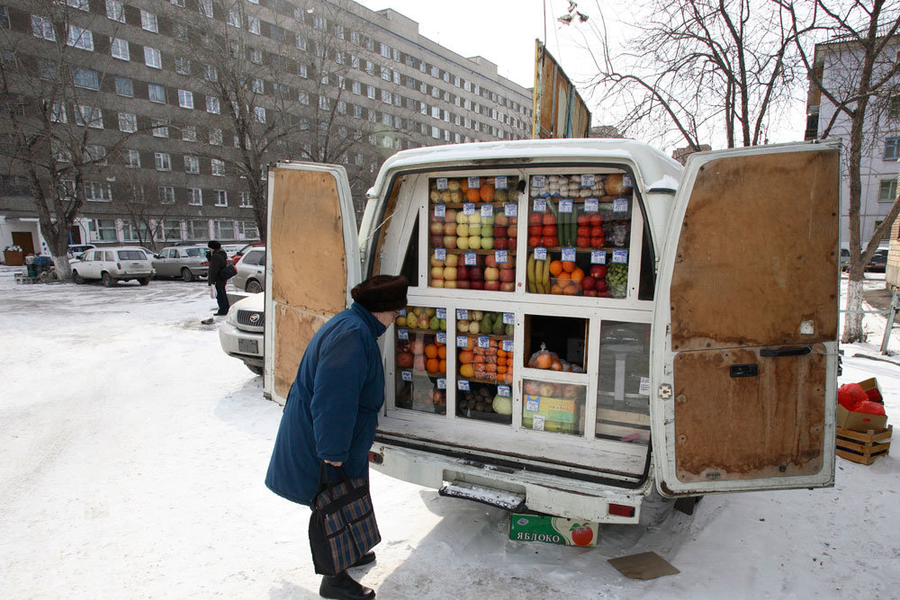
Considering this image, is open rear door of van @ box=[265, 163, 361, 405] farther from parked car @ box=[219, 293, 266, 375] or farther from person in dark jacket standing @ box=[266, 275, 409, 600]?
parked car @ box=[219, 293, 266, 375]

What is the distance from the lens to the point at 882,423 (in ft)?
13.0

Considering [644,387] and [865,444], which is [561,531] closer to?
[644,387]

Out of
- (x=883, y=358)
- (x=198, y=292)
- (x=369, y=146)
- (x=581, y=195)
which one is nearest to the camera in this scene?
(x=581, y=195)

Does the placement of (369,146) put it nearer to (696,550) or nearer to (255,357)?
(255,357)

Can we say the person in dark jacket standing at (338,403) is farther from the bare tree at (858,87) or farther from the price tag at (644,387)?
the bare tree at (858,87)

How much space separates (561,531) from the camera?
3004mm

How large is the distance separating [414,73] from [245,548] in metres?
60.5

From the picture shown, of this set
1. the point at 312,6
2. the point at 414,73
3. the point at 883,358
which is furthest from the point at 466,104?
the point at 883,358

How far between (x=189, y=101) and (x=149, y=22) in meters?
5.63

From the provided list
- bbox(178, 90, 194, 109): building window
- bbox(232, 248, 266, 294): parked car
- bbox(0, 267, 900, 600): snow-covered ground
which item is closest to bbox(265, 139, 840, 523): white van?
bbox(0, 267, 900, 600): snow-covered ground

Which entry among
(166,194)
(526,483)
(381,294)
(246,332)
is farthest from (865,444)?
(166,194)

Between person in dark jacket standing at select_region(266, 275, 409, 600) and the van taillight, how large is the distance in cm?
135

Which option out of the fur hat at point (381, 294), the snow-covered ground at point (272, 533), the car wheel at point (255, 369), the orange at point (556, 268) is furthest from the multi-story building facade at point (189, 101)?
the fur hat at point (381, 294)

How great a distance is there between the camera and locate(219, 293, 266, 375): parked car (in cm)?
579
